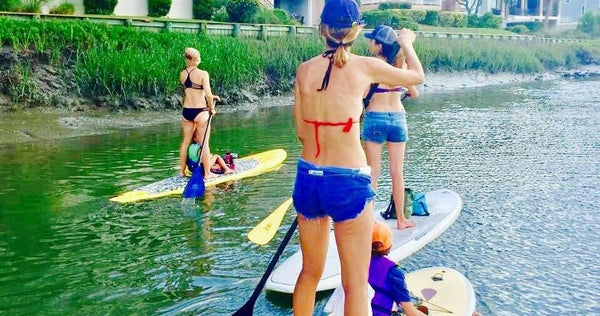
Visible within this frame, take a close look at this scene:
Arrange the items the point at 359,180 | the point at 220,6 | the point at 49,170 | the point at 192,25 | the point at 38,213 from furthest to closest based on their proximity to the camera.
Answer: the point at 220,6
the point at 192,25
the point at 49,170
the point at 38,213
the point at 359,180

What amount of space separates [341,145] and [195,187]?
547 cm

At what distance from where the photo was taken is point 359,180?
160 inches

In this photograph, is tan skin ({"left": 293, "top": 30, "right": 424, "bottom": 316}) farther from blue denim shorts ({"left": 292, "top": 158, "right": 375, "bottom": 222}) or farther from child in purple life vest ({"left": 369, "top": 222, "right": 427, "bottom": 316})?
child in purple life vest ({"left": 369, "top": 222, "right": 427, "bottom": 316})

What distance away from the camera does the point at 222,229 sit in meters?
7.91

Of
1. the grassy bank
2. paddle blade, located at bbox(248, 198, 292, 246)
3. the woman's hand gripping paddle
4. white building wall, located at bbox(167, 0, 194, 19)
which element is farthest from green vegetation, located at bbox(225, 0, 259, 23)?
paddle blade, located at bbox(248, 198, 292, 246)

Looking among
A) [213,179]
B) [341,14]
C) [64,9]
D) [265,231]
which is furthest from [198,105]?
[64,9]

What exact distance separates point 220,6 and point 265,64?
9613 millimetres

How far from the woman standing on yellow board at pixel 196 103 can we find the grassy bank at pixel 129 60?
30.8ft

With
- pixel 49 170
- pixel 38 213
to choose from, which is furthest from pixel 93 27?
pixel 38 213

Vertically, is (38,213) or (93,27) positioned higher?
(93,27)

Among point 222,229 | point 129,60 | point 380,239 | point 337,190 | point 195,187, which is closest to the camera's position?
point 337,190

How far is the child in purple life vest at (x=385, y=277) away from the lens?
175 inches

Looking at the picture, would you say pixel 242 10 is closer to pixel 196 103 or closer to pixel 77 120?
pixel 77 120

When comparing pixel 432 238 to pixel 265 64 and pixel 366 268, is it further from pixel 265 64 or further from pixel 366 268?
pixel 265 64
